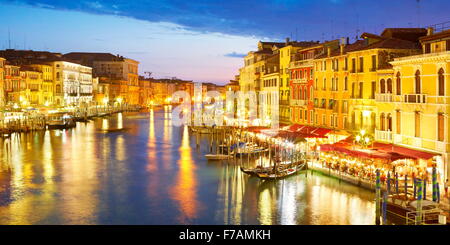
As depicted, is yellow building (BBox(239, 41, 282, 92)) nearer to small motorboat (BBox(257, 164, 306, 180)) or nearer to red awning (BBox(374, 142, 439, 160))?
small motorboat (BBox(257, 164, 306, 180))

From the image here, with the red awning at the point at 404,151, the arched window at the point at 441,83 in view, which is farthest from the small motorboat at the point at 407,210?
the arched window at the point at 441,83

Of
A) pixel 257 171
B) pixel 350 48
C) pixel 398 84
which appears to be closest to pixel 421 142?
pixel 398 84

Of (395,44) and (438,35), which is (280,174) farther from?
(438,35)

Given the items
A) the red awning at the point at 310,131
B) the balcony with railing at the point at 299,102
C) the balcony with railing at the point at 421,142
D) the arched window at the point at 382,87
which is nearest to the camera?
the balcony with railing at the point at 421,142

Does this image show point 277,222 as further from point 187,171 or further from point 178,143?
point 178,143

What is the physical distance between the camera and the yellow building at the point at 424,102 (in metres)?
14.9

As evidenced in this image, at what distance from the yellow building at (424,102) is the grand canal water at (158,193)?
248 cm

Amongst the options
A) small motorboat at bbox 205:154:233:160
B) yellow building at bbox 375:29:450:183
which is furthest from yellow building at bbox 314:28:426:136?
small motorboat at bbox 205:154:233:160

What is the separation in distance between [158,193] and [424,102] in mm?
9731

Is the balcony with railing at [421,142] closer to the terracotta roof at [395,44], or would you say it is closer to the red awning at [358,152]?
the red awning at [358,152]

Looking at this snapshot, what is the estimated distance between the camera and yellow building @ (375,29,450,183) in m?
14.9

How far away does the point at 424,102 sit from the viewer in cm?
1570

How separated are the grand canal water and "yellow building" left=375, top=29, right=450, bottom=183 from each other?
248 centimetres
